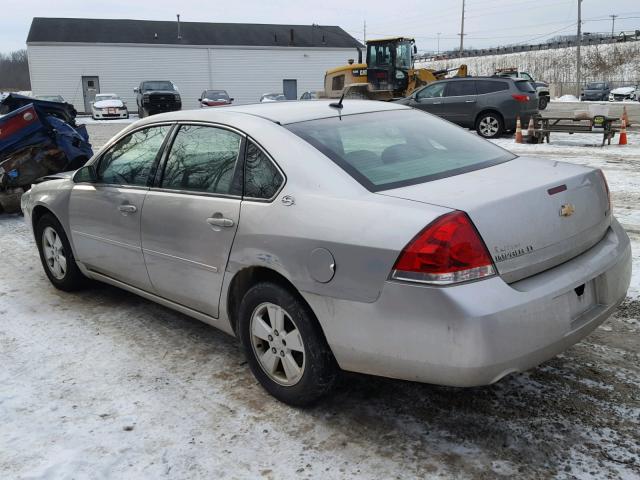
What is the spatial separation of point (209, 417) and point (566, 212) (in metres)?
2.00

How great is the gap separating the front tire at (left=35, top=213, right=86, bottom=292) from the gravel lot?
0.79 meters

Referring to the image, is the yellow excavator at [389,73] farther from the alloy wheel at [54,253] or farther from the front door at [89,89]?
the front door at [89,89]

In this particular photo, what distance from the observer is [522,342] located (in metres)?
2.48

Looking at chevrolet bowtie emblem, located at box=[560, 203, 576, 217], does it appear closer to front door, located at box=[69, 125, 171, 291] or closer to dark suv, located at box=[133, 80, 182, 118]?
front door, located at box=[69, 125, 171, 291]

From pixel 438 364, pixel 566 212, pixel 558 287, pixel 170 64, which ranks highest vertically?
pixel 170 64

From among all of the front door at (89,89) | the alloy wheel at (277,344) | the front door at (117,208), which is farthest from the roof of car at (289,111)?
the front door at (89,89)

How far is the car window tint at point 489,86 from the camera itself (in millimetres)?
16297

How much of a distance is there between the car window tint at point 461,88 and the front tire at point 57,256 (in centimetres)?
1380

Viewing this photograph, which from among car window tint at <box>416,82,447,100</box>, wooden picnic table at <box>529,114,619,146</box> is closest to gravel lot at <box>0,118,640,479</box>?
wooden picnic table at <box>529,114,619,146</box>

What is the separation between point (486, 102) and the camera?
16297 millimetres

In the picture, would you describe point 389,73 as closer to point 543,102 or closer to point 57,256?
point 543,102

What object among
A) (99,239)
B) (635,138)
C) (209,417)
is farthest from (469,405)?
(635,138)

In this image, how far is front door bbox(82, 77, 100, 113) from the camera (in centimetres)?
4116

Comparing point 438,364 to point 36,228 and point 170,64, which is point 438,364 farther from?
point 170,64
